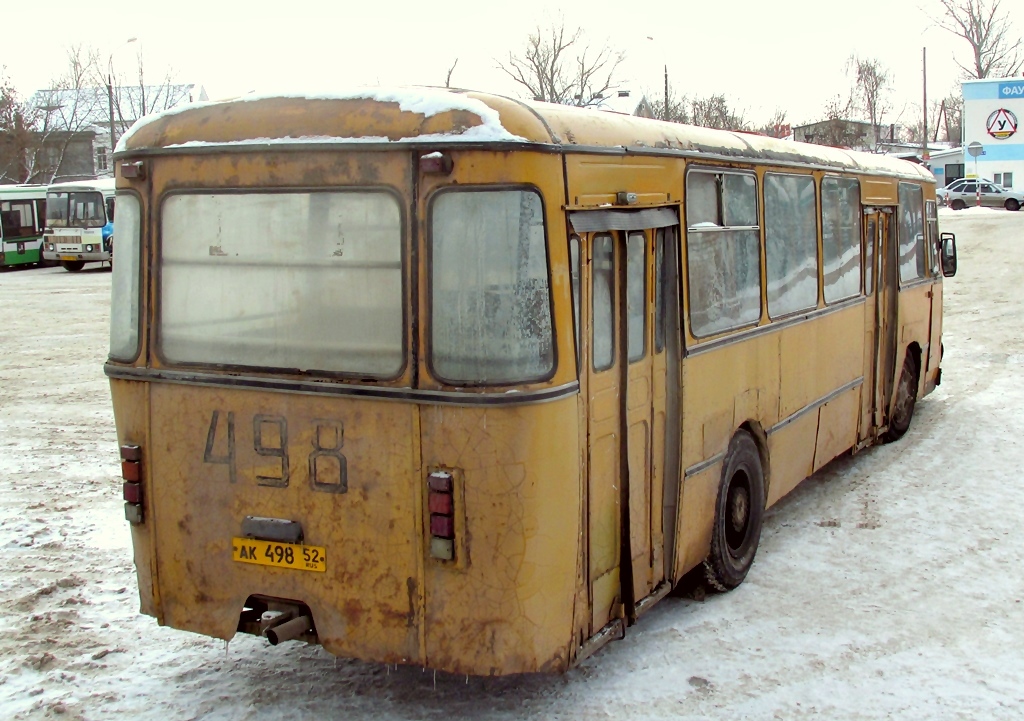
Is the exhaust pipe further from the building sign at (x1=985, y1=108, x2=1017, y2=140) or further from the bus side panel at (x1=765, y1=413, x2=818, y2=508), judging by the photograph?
the building sign at (x1=985, y1=108, x2=1017, y2=140)

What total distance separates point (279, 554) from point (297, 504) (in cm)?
25

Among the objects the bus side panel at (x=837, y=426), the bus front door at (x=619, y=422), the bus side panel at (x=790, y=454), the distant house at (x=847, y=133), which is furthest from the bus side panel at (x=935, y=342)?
the distant house at (x=847, y=133)

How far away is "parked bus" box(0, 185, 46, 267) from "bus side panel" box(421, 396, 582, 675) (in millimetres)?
33102

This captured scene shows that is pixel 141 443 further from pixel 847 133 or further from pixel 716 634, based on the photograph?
pixel 847 133

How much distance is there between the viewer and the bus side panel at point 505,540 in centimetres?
416

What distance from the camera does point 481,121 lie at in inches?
162

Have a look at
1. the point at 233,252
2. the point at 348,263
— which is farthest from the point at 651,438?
the point at 233,252

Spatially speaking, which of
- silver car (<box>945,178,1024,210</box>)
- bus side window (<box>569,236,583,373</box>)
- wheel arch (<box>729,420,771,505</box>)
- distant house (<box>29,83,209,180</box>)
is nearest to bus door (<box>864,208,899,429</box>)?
wheel arch (<box>729,420,771,505</box>)

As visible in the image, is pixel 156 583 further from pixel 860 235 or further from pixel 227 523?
pixel 860 235

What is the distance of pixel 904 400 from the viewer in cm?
996

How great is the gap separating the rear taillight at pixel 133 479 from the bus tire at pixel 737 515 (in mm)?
2967

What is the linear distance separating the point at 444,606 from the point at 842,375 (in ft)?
15.9

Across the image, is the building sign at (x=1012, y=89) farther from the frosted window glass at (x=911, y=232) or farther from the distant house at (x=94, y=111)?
the frosted window glass at (x=911, y=232)

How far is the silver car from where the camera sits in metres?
40.3
